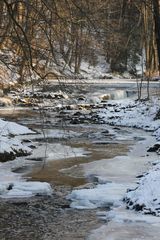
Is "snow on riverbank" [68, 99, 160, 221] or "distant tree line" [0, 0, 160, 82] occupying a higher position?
"distant tree line" [0, 0, 160, 82]

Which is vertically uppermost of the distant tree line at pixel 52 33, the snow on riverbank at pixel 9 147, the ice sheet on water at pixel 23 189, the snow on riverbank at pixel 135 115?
the distant tree line at pixel 52 33

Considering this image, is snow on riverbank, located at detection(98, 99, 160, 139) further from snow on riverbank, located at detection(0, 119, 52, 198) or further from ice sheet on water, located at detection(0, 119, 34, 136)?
snow on riverbank, located at detection(0, 119, 52, 198)

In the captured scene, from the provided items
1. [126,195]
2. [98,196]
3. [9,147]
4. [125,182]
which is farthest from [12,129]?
[126,195]

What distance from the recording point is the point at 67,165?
43.9ft

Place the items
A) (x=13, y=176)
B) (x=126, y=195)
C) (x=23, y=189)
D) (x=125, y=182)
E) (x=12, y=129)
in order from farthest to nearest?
(x=12, y=129) → (x=13, y=176) → (x=125, y=182) → (x=23, y=189) → (x=126, y=195)

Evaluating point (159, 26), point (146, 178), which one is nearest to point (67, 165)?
point (146, 178)

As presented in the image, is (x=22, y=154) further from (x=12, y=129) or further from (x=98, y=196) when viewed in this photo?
(x=98, y=196)

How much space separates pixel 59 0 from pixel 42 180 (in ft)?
18.6

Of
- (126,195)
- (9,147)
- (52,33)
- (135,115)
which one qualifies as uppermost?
(52,33)

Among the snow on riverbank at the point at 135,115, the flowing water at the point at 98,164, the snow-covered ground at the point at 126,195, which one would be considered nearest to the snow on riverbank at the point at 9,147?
the flowing water at the point at 98,164

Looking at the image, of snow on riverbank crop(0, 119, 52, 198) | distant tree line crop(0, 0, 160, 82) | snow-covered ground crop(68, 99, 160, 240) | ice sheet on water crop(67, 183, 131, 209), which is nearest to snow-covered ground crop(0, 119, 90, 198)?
snow on riverbank crop(0, 119, 52, 198)

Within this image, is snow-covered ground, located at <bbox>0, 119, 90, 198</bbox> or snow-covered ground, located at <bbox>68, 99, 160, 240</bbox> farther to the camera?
snow-covered ground, located at <bbox>0, 119, 90, 198</bbox>

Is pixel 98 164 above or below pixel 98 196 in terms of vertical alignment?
below

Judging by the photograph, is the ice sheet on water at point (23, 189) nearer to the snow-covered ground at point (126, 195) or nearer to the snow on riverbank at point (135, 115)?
the snow-covered ground at point (126, 195)
